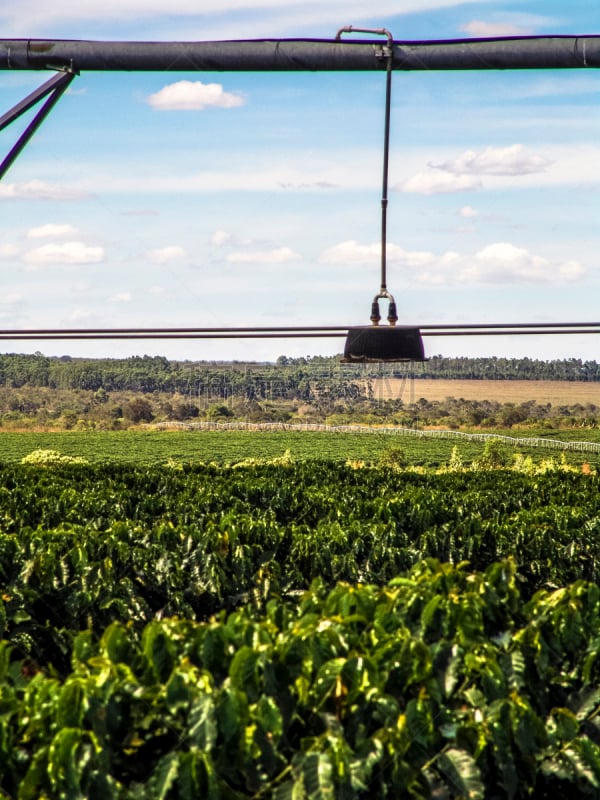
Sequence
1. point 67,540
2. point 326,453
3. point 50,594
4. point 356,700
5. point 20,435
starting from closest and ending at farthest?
point 356,700
point 50,594
point 67,540
point 326,453
point 20,435

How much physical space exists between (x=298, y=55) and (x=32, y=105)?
122 centimetres

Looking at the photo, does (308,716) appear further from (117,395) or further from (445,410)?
(117,395)

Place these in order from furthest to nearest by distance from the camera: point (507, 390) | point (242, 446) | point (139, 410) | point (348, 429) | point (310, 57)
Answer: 1. point (139, 410)
2. point (348, 429)
3. point (507, 390)
4. point (242, 446)
5. point (310, 57)

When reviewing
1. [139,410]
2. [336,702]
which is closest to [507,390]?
[139,410]

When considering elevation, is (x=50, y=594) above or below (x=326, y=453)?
above

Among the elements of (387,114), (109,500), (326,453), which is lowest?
(326,453)

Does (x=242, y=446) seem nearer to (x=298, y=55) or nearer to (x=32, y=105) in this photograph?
(x=32, y=105)

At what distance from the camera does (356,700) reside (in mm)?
2885

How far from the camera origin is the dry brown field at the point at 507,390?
302ft

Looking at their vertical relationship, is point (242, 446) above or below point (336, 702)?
below

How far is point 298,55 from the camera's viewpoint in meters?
4.05

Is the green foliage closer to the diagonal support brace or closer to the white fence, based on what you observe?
the diagonal support brace

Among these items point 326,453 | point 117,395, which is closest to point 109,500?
point 326,453

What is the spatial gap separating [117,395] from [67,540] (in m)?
97.3
